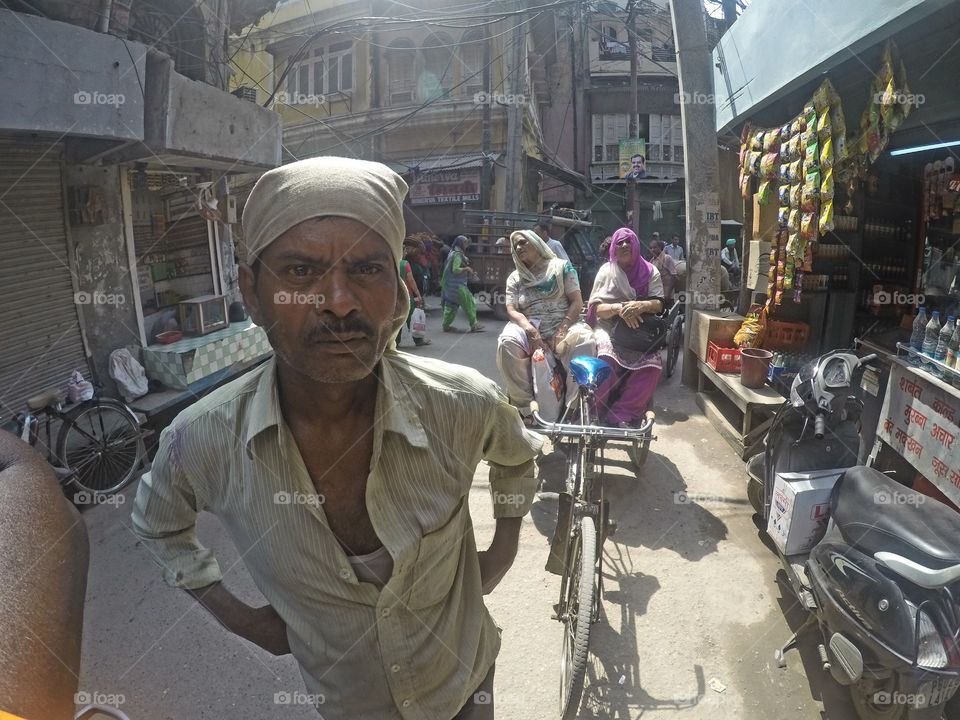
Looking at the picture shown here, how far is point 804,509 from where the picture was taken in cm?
297

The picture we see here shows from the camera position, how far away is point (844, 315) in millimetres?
5988

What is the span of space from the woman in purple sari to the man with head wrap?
3.07 metres

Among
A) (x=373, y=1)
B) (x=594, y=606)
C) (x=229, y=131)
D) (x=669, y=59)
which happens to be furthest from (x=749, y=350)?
(x=669, y=59)

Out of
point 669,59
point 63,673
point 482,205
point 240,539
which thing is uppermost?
point 669,59

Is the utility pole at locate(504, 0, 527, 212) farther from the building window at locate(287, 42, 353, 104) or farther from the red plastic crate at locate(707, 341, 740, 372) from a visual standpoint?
the red plastic crate at locate(707, 341, 740, 372)

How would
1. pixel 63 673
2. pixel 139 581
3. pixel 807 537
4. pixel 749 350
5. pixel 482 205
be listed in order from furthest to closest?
pixel 482 205 < pixel 749 350 < pixel 139 581 < pixel 807 537 < pixel 63 673

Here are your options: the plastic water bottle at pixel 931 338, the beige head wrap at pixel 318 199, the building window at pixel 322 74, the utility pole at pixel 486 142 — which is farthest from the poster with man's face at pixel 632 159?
the beige head wrap at pixel 318 199

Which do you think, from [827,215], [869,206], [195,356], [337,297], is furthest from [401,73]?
[337,297]

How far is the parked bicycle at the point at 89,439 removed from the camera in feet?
14.2

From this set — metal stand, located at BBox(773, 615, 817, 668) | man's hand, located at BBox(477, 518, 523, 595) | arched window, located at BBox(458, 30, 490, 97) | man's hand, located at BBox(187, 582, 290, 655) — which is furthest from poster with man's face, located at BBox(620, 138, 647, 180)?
man's hand, located at BBox(187, 582, 290, 655)

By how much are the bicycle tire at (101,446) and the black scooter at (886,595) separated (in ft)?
16.3

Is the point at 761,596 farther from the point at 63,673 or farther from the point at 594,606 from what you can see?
the point at 63,673

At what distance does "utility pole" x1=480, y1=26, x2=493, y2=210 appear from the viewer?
16.5 metres

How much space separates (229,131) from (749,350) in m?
6.24
